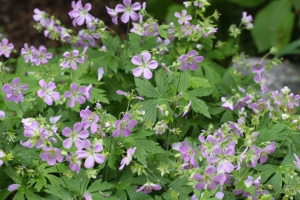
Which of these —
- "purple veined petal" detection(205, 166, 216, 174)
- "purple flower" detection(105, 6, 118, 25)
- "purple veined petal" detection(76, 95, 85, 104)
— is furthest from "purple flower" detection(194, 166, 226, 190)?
"purple flower" detection(105, 6, 118, 25)

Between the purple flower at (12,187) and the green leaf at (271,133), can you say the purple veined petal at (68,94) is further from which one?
the green leaf at (271,133)

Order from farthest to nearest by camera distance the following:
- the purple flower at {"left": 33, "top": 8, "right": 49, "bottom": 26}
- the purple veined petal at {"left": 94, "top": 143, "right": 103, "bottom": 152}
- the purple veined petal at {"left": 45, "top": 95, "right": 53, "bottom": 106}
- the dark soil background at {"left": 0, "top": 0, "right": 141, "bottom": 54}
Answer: the dark soil background at {"left": 0, "top": 0, "right": 141, "bottom": 54}
the purple flower at {"left": 33, "top": 8, "right": 49, "bottom": 26}
the purple veined petal at {"left": 45, "top": 95, "right": 53, "bottom": 106}
the purple veined petal at {"left": 94, "top": 143, "right": 103, "bottom": 152}

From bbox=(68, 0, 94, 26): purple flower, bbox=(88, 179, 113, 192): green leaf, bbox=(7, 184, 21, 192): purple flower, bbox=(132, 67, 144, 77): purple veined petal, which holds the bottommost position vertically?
bbox=(7, 184, 21, 192): purple flower

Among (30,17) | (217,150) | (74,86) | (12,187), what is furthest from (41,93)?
(30,17)

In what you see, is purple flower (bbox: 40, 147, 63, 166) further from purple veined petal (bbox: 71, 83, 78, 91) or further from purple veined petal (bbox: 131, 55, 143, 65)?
purple veined petal (bbox: 131, 55, 143, 65)

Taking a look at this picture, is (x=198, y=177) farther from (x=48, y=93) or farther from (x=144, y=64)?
(x=48, y=93)

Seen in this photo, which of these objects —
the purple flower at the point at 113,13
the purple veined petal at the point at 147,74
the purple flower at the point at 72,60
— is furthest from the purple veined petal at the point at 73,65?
the purple veined petal at the point at 147,74
